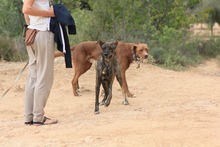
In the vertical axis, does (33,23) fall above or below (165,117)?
above

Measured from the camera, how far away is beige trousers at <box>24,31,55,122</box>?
6.38 metres

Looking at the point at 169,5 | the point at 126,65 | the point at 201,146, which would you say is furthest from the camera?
the point at 169,5

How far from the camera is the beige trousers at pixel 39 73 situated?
20.9ft

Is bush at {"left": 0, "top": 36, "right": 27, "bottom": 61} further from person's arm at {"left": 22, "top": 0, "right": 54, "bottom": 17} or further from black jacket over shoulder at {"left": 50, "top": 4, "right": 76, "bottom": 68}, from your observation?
person's arm at {"left": 22, "top": 0, "right": 54, "bottom": 17}

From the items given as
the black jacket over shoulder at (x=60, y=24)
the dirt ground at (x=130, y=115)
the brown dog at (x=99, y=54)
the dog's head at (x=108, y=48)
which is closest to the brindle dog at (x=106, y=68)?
the dog's head at (x=108, y=48)

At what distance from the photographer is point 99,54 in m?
9.82

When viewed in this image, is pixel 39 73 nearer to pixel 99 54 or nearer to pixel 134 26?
pixel 99 54

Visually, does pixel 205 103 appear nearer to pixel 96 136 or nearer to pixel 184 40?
pixel 96 136

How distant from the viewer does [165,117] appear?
6730 millimetres

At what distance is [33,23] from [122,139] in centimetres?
213

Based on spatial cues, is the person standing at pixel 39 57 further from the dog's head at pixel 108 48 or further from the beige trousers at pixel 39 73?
the dog's head at pixel 108 48

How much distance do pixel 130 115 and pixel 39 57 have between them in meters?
1.65

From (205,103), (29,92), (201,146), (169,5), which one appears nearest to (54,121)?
(29,92)

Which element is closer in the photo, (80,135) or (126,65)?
(80,135)
